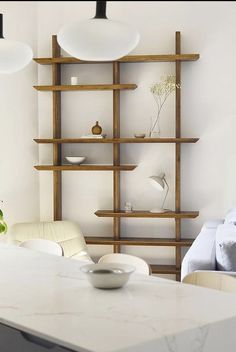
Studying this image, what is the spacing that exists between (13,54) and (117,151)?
109 inches

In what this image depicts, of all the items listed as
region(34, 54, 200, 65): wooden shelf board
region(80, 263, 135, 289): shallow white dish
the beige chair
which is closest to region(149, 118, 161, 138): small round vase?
region(34, 54, 200, 65): wooden shelf board

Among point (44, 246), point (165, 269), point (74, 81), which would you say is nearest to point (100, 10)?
point (44, 246)

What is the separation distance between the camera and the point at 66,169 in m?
5.68

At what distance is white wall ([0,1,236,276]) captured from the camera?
18.5 feet

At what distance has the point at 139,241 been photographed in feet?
18.4

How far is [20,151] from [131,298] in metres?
3.69

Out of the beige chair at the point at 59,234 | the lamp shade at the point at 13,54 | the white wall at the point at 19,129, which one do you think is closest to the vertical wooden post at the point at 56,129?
the white wall at the point at 19,129

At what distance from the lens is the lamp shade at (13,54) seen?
300cm

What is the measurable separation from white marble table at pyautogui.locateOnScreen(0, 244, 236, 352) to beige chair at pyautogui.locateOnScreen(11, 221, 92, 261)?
2.61 metres

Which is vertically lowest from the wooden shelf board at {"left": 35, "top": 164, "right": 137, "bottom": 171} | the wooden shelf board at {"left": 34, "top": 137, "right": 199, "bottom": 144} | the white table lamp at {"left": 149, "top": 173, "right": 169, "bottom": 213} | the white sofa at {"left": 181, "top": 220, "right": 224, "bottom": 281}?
the white sofa at {"left": 181, "top": 220, "right": 224, "bottom": 281}

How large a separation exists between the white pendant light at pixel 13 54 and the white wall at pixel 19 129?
102 inches

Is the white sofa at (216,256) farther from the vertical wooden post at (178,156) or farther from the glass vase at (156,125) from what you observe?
the glass vase at (156,125)

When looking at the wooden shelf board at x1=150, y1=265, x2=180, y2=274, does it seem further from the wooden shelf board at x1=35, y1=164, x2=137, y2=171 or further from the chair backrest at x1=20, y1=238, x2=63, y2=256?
the chair backrest at x1=20, y1=238, x2=63, y2=256

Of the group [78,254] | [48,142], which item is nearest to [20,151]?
[48,142]
